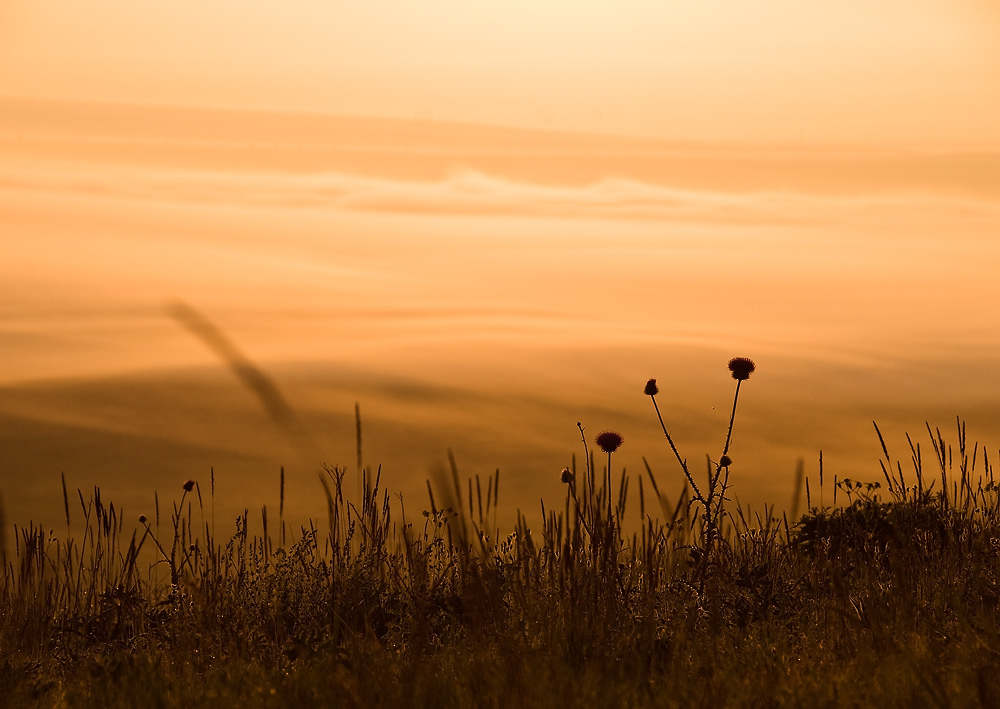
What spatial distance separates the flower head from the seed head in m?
0.65

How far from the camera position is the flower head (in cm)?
536

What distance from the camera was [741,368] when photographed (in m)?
5.36

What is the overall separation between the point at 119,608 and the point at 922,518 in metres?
4.64

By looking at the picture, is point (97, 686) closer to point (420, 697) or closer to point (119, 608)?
point (119, 608)

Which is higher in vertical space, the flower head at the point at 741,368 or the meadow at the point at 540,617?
the flower head at the point at 741,368

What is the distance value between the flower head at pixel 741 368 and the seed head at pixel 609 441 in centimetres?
65

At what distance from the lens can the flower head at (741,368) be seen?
17.6 feet

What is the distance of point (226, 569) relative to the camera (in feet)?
18.9

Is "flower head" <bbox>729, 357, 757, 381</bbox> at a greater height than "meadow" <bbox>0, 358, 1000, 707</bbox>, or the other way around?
"flower head" <bbox>729, 357, 757, 381</bbox>

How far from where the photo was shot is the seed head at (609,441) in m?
5.24

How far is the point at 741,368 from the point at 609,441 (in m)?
0.76

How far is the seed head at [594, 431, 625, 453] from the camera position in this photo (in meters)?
5.24

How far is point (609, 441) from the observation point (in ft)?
17.3

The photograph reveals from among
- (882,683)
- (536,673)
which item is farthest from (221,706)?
(882,683)
